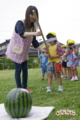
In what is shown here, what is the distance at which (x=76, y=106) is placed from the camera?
2998mm

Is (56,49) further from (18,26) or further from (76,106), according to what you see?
(76,106)

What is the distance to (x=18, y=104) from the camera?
250 centimetres

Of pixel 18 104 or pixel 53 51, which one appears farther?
pixel 53 51

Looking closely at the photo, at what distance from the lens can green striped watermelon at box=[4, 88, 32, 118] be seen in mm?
2498

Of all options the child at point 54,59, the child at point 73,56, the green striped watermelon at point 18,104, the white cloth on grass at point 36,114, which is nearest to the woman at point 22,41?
the child at point 54,59

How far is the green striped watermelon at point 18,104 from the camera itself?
8.20ft

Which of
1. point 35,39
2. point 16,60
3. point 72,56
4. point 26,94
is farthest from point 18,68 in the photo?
point 72,56

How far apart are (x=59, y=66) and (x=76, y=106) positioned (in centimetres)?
159

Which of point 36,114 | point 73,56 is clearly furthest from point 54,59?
point 73,56

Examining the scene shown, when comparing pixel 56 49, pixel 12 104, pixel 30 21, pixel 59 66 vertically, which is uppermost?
pixel 30 21

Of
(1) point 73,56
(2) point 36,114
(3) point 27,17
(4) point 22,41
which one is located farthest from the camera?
(1) point 73,56

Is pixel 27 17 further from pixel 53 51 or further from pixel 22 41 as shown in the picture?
pixel 53 51

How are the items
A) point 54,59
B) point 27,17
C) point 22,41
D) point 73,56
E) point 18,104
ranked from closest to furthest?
point 18,104
point 27,17
point 22,41
point 54,59
point 73,56

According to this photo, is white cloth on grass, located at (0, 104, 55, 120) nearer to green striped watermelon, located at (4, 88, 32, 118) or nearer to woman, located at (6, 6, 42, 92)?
green striped watermelon, located at (4, 88, 32, 118)
